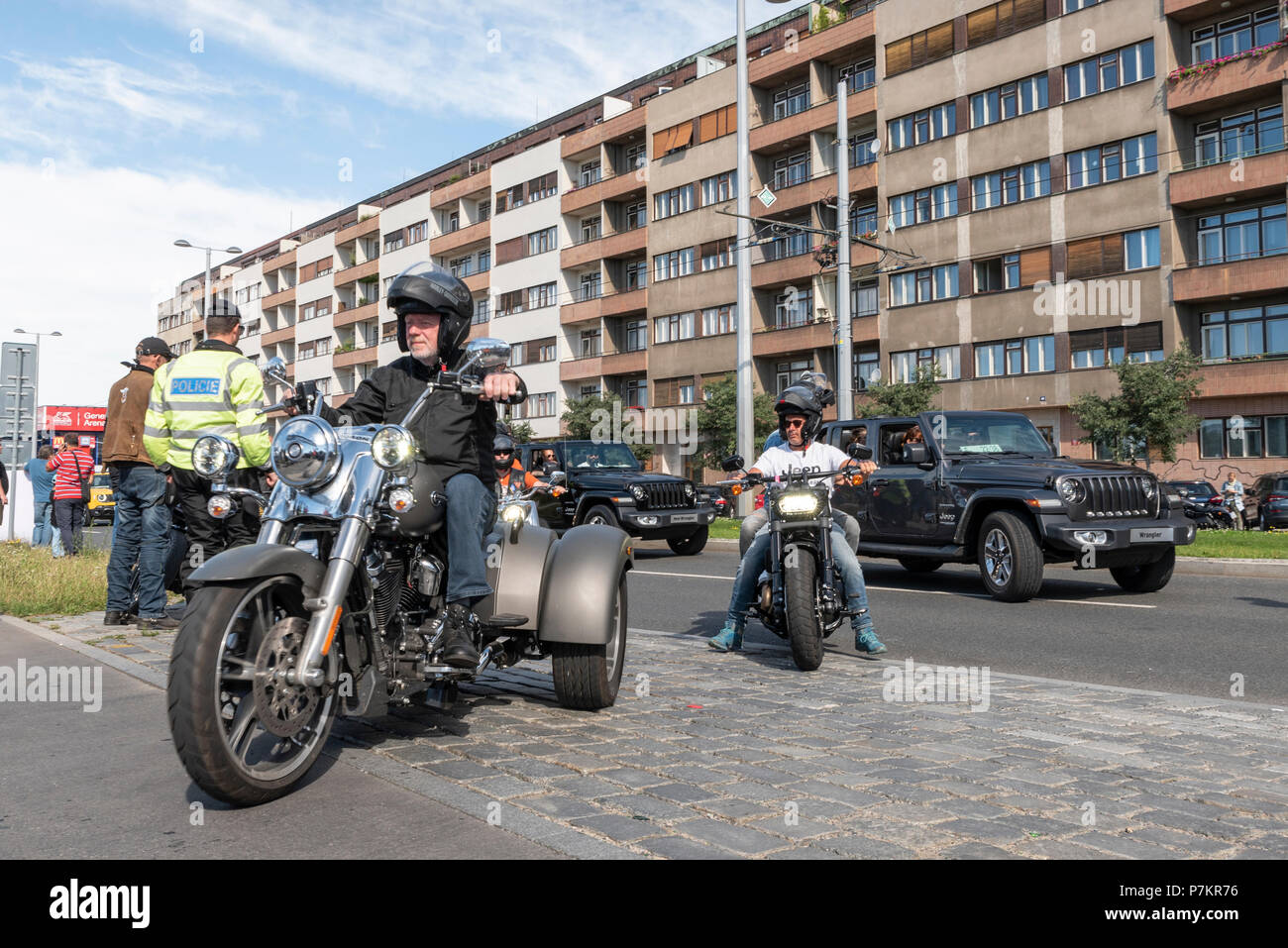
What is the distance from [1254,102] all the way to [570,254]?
34494mm

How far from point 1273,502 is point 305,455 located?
98.6 ft

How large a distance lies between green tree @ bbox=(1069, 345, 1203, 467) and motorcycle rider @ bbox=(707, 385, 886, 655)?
29.3 meters

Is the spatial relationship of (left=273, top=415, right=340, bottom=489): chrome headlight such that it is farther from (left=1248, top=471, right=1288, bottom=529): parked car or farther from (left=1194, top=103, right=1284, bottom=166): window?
(left=1194, top=103, right=1284, bottom=166): window

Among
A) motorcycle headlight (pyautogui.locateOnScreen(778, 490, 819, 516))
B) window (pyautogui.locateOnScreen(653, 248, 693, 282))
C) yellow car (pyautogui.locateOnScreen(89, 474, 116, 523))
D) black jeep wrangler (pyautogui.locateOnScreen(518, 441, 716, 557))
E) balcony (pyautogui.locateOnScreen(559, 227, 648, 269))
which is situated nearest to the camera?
motorcycle headlight (pyautogui.locateOnScreen(778, 490, 819, 516))

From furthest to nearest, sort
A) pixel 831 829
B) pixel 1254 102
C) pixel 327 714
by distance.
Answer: pixel 1254 102 < pixel 327 714 < pixel 831 829

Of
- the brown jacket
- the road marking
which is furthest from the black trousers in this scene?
the road marking

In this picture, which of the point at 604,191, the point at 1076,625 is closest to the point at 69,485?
the point at 1076,625

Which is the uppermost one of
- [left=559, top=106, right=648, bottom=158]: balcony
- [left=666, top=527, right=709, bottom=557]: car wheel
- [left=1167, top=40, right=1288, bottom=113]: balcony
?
[left=559, top=106, right=648, bottom=158]: balcony

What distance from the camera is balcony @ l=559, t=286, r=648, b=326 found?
2255 inches

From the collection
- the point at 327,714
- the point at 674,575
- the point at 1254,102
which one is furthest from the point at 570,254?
the point at 327,714

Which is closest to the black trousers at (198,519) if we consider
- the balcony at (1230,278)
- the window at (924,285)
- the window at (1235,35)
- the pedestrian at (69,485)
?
the pedestrian at (69,485)

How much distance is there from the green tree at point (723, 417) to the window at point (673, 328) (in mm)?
6189

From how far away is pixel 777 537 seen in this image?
7152mm
